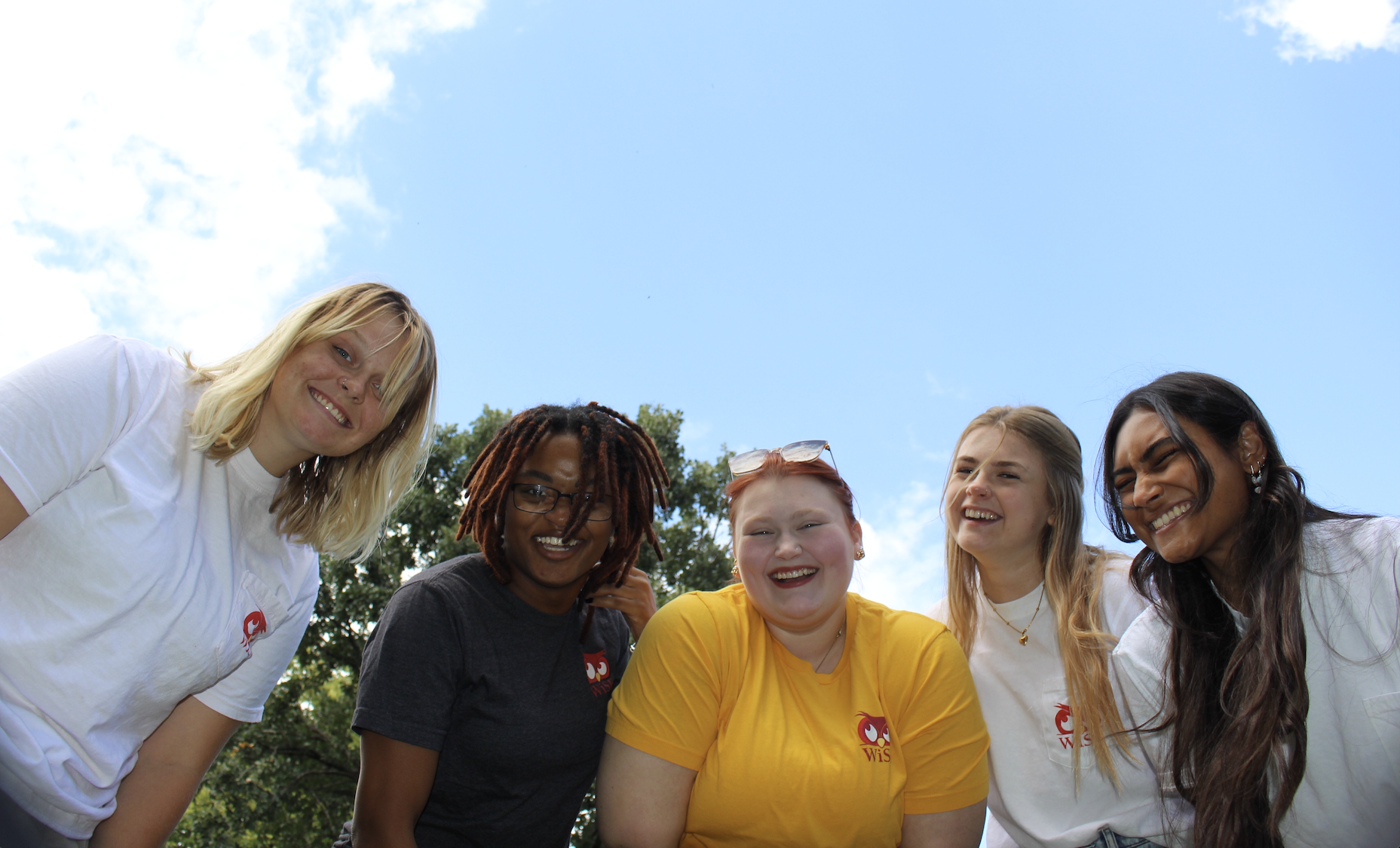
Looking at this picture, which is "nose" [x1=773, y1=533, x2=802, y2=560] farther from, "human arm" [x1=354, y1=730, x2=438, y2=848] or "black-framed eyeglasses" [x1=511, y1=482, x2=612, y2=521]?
"human arm" [x1=354, y1=730, x2=438, y2=848]

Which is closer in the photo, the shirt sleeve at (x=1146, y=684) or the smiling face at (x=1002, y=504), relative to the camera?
the shirt sleeve at (x=1146, y=684)

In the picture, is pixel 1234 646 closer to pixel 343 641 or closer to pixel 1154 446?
pixel 1154 446

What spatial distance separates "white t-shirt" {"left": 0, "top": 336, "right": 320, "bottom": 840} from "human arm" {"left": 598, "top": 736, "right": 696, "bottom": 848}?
4.82 ft

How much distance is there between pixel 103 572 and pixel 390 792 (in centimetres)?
114

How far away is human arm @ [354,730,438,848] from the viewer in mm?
2893

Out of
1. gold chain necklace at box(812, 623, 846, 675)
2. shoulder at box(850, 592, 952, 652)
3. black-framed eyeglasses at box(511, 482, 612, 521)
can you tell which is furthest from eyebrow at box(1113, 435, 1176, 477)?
black-framed eyeglasses at box(511, 482, 612, 521)

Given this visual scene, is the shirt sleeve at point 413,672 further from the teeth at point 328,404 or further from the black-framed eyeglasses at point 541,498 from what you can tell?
the teeth at point 328,404

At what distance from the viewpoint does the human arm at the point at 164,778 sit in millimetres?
3047

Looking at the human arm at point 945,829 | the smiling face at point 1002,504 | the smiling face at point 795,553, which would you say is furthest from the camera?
the smiling face at point 1002,504

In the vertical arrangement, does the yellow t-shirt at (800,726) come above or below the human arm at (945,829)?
above

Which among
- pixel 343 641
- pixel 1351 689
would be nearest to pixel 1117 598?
pixel 1351 689

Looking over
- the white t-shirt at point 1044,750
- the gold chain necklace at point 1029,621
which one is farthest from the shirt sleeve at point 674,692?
the gold chain necklace at point 1029,621

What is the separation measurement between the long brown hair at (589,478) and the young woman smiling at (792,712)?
43cm

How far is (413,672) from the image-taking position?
9.88 feet
